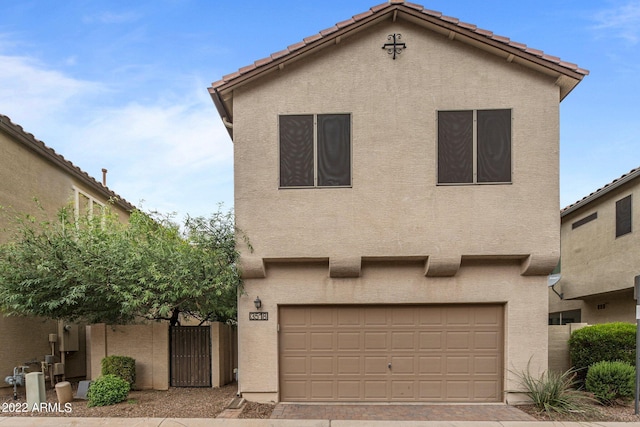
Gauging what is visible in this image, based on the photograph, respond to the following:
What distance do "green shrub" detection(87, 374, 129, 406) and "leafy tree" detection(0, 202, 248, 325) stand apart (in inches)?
55.7

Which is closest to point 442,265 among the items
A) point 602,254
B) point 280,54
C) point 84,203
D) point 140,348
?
point 280,54

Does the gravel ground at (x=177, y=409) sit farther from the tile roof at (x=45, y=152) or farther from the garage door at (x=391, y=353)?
the tile roof at (x=45, y=152)

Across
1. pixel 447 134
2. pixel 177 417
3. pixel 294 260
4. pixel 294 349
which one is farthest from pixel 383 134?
pixel 177 417

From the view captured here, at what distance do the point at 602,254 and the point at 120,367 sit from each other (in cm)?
1467

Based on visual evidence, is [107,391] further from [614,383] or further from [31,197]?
[614,383]

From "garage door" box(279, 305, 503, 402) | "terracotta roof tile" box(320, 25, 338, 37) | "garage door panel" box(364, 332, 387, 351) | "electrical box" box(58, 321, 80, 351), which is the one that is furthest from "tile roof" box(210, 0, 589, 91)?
"electrical box" box(58, 321, 80, 351)

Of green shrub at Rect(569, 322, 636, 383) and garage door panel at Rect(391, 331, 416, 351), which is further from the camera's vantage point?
green shrub at Rect(569, 322, 636, 383)

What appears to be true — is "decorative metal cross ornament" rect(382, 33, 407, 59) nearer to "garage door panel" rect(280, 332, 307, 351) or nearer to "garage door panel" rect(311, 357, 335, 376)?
"garage door panel" rect(280, 332, 307, 351)

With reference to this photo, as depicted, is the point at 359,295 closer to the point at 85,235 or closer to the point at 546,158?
the point at 546,158

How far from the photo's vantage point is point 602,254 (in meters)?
14.1

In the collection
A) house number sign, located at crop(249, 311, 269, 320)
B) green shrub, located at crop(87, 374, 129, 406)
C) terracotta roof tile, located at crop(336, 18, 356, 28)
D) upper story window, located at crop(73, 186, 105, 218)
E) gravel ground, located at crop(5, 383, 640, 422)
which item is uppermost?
terracotta roof tile, located at crop(336, 18, 356, 28)

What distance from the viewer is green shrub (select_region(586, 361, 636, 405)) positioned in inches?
339

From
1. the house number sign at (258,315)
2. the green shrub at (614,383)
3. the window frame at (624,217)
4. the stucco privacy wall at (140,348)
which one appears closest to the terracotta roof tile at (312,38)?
the house number sign at (258,315)

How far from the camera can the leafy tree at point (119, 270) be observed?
862 cm
